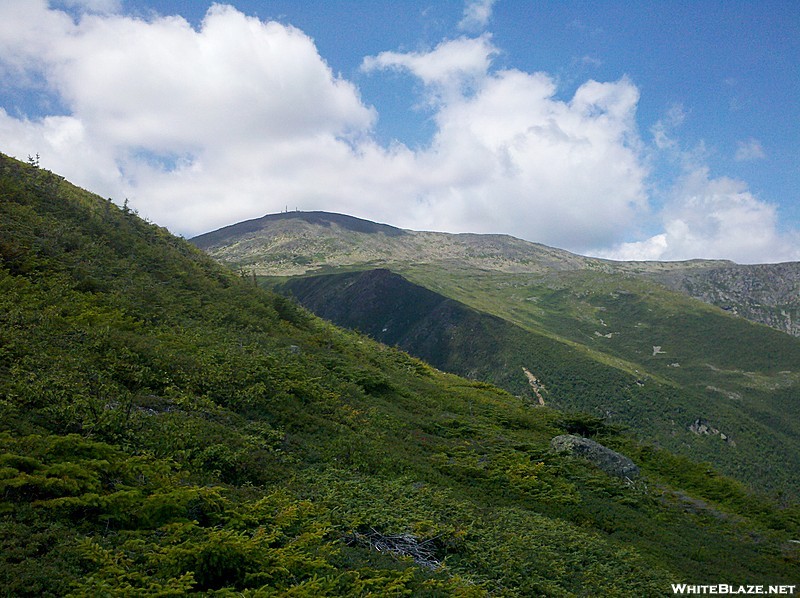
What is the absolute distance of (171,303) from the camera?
29000mm

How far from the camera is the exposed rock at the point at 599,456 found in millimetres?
29375

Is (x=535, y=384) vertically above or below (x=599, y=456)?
below

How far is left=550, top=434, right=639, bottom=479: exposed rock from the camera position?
96.4 ft

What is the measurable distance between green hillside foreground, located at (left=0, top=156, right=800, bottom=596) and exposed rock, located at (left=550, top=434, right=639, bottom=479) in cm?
147

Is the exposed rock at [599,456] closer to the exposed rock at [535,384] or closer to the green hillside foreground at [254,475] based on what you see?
the green hillside foreground at [254,475]

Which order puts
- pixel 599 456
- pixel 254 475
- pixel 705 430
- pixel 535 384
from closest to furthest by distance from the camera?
pixel 254 475, pixel 599 456, pixel 705 430, pixel 535 384
